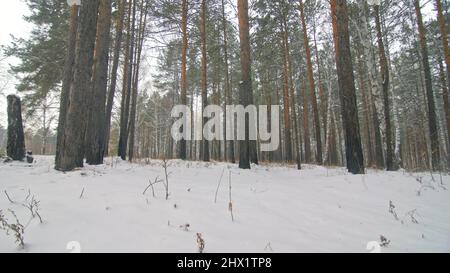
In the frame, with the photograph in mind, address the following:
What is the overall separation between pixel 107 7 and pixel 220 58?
702cm

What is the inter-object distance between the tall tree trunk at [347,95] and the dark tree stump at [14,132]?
352 inches

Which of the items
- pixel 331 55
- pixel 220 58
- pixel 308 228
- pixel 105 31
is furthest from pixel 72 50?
pixel 331 55

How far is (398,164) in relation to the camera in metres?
9.81

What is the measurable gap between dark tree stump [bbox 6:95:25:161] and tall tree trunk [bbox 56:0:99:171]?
9.28 ft

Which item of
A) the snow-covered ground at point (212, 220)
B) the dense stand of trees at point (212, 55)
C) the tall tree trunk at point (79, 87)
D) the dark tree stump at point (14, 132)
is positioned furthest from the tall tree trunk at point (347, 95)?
the dark tree stump at point (14, 132)

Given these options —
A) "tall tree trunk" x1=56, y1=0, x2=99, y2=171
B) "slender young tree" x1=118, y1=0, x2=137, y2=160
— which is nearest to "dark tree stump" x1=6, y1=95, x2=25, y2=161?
"tall tree trunk" x1=56, y1=0, x2=99, y2=171

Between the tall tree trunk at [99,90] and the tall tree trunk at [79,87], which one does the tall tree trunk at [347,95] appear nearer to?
the tall tree trunk at [79,87]

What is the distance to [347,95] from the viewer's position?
652 centimetres

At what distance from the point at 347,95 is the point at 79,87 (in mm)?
6558

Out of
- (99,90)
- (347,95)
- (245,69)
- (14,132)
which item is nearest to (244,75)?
(245,69)

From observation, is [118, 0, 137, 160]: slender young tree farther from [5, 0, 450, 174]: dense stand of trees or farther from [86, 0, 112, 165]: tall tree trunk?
[86, 0, 112, 165]: tall tree trunk

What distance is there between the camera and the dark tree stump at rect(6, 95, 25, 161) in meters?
6.52

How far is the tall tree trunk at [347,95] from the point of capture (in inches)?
249
